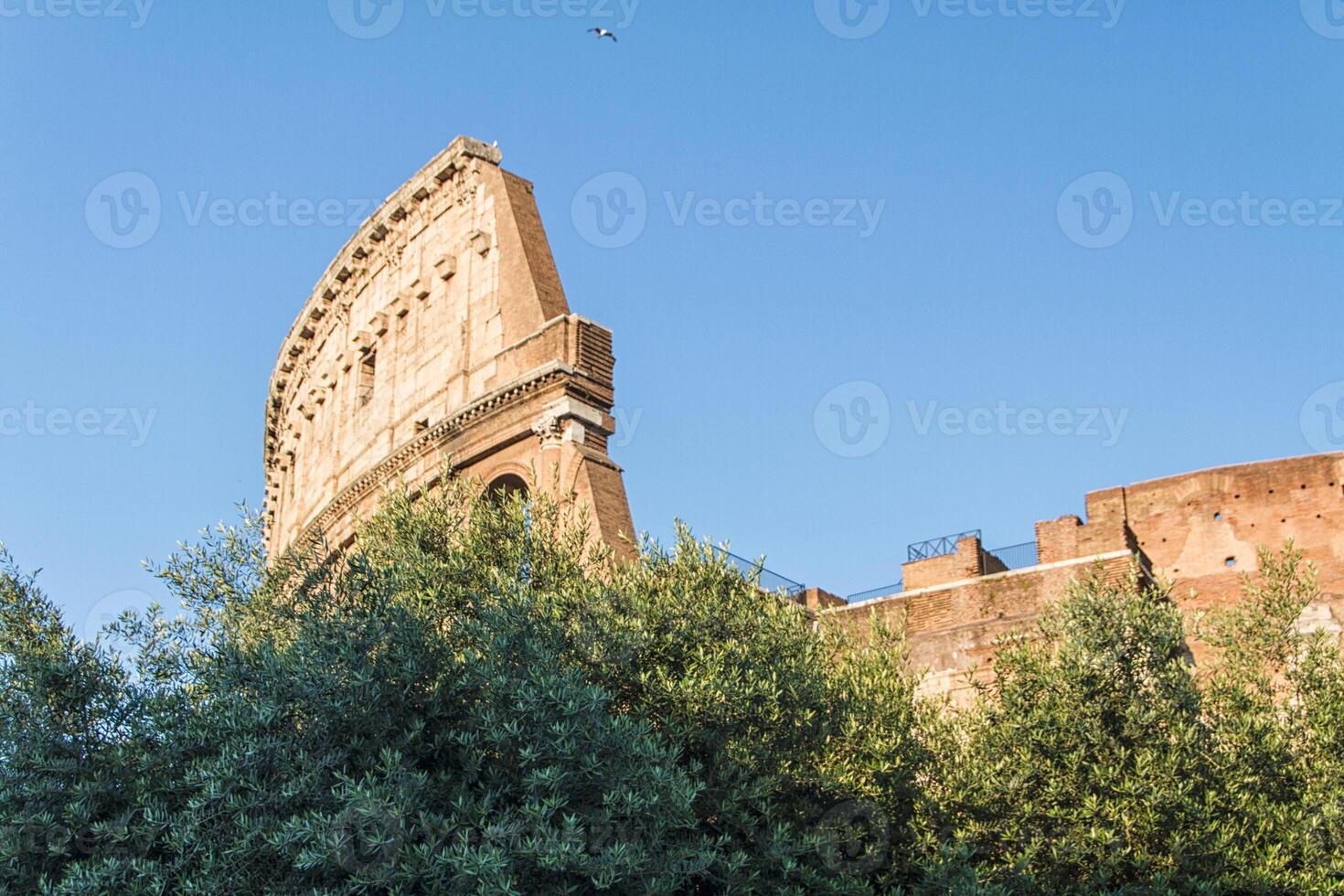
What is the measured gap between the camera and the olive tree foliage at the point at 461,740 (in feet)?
32.6

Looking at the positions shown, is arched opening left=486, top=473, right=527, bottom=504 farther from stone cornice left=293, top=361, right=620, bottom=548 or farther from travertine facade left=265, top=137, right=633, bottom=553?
stone cornice left=293, top=361, right=620, bottom=548

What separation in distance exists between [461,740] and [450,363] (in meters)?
12.6

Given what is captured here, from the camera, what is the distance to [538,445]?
781 inches

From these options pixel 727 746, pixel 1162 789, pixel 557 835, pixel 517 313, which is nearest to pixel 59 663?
pixel 557 835

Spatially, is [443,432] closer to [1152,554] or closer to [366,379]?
[366,379]

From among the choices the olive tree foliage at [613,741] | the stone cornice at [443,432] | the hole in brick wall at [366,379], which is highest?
the hole in brick wall at [366,379]

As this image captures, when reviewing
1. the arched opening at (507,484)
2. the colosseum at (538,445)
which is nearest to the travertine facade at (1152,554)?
the colosseum at (538,445)

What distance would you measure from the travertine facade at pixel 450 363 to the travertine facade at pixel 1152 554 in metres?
5.16

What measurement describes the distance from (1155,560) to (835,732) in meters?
13.2

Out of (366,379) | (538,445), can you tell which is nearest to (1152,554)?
(538,445)

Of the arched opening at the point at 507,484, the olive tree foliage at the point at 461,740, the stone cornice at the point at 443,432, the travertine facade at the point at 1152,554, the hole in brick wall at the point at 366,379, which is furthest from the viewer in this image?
the hole in brick wall at the point at 366,379

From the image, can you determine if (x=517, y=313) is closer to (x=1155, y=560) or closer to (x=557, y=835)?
(x=1155, y=560)

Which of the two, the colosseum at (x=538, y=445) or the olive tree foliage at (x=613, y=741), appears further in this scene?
the colosseum at (x=538, y=445)

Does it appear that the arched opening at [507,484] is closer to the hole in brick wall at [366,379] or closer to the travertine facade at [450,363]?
the travertine facade at [450,363]
